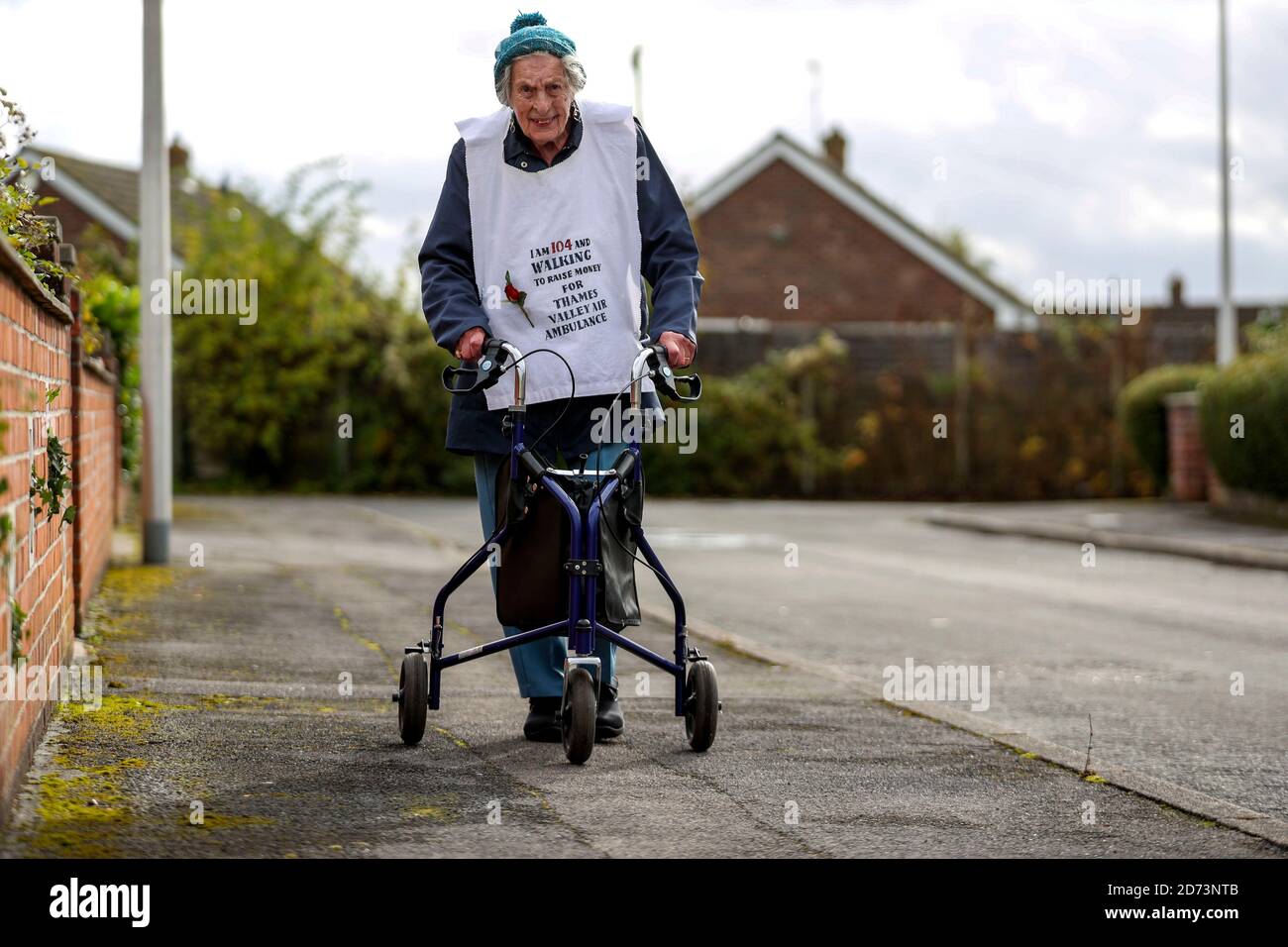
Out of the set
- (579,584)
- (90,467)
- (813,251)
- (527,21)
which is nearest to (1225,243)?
(813,251)

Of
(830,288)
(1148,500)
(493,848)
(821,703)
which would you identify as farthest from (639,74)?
(493,848)

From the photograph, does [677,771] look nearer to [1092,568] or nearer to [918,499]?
[1092,568]

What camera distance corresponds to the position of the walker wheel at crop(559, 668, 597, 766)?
4.65 metres

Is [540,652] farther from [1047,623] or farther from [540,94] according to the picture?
[1047,623]

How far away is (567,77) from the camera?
5.08 meters

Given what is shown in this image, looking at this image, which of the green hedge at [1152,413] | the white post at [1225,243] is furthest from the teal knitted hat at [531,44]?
the white post at [1225,243]

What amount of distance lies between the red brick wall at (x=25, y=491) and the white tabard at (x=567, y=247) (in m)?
1.25

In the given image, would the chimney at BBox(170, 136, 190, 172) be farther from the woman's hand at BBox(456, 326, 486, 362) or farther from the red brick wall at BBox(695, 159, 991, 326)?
the woman's hand at BBox(456, 326, 486, 362)

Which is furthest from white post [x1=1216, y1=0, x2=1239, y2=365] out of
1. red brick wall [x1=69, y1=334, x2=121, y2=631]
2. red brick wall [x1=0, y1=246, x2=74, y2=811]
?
red brick wall [x1=0, y1=246, x2=74, y2=811]

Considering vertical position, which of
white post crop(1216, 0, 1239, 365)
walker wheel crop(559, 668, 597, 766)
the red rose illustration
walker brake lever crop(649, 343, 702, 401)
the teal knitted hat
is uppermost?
white post crop(1216, 0, 1239, 365)

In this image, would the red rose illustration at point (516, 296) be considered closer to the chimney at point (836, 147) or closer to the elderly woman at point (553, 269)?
the elderly woman at point (553, 269)

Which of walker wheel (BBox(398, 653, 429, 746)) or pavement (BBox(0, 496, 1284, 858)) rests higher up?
walker wheel (BBox(398, 653, 429, 746))

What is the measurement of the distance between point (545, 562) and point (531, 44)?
1.47 metres

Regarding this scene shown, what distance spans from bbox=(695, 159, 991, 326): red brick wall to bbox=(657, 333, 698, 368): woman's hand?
29945 millimetres
